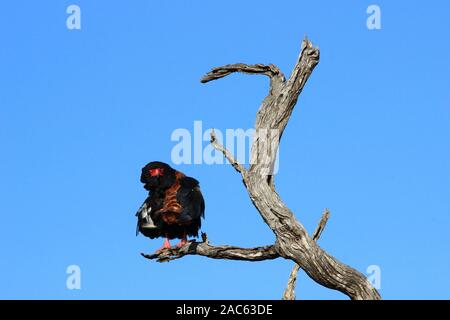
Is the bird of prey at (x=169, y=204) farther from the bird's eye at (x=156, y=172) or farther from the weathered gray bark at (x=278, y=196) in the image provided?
the weathered gray bark at (x=278, y=196)

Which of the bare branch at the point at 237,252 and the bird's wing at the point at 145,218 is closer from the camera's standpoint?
the bare branch at the point at 237,252

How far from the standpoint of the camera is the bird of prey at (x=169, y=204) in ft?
44.8

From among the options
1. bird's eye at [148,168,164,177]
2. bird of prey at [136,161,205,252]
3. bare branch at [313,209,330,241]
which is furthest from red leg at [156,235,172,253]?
bare branch at [313,209,330,241]

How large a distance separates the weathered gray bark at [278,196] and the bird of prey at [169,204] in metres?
0.58

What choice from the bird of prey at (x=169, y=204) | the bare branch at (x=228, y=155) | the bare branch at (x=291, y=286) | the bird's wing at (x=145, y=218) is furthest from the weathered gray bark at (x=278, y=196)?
the bare branch at (x=291, y=286)

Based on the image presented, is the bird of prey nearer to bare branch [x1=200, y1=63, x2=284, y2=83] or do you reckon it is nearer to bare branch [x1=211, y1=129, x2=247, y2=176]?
bare branch [x1=211, y1=129, x2=247, y2=176]

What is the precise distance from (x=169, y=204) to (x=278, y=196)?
195cm

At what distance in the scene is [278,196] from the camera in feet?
43.0

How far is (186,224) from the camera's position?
45.2ft
